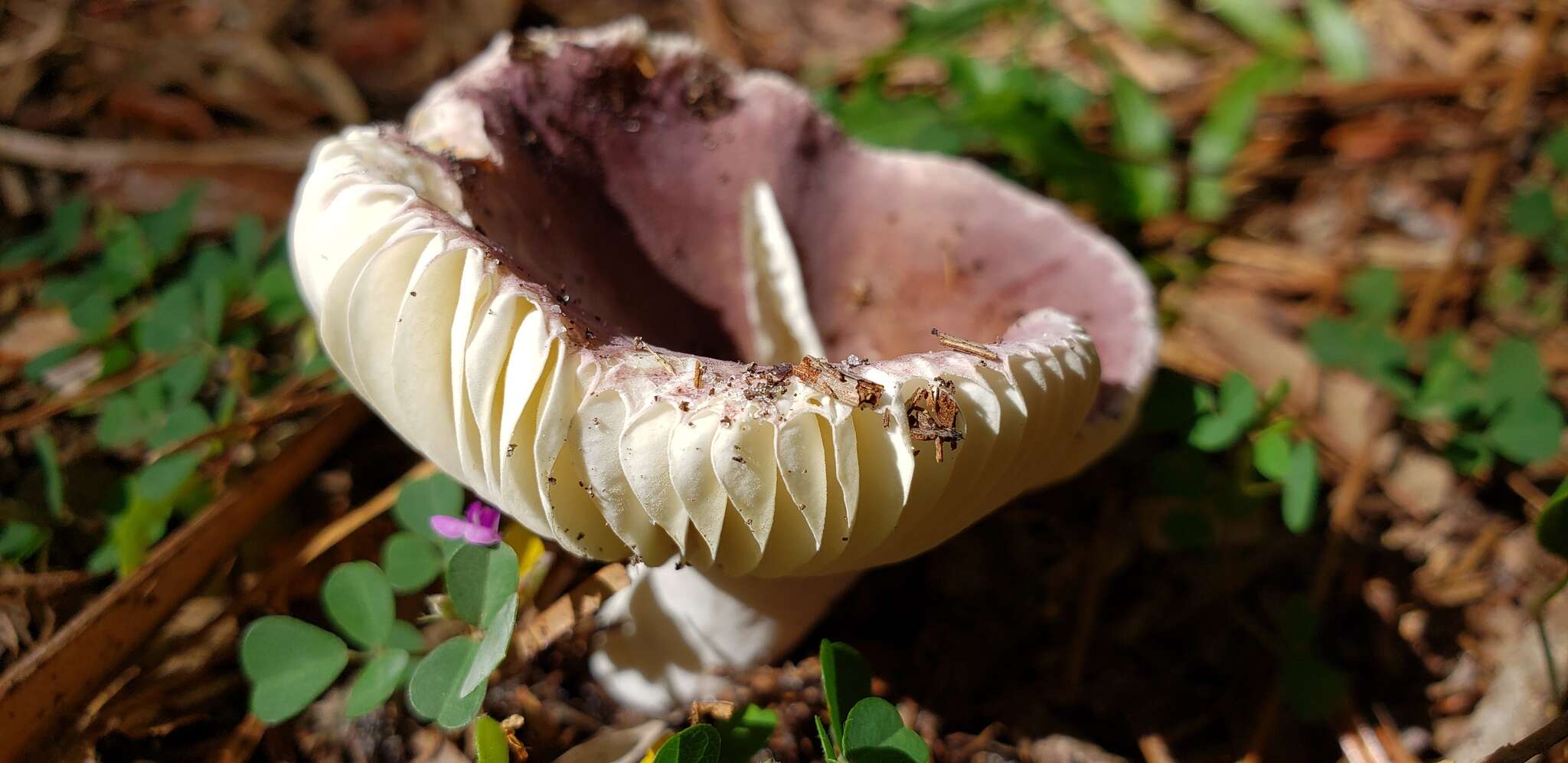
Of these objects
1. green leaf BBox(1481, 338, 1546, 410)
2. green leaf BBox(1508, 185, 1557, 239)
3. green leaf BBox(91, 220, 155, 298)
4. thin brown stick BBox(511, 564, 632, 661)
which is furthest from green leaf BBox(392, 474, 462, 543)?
green leaf BBox(1508, 185, 1557, 239)

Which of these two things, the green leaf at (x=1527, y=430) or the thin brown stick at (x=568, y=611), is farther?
the green leaf at (x=1527, y=430)

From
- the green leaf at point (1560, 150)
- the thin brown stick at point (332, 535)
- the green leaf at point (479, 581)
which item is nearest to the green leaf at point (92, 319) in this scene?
the thin brown stick at point (332, 535)

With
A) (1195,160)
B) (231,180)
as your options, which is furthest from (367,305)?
(1195,160)

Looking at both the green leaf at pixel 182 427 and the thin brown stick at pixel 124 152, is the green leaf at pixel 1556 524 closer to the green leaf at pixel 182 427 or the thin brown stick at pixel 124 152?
the green leaf at pixel 182 427

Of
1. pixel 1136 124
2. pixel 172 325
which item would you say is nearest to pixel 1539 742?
pixel 1136 124

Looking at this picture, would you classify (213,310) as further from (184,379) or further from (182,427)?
(182,427)

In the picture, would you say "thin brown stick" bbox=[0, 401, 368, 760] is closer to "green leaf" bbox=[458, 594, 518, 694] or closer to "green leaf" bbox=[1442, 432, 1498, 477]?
"green leaf" bbox=[458, 594, 518, 694]
